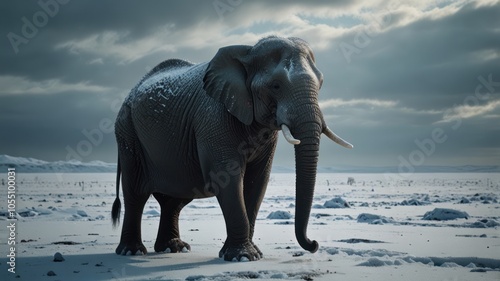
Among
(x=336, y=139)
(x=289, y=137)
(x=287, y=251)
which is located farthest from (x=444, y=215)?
(x=289, y=137)

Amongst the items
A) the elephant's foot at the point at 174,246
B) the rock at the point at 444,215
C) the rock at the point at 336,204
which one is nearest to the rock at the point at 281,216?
the rock at the point at 444,215

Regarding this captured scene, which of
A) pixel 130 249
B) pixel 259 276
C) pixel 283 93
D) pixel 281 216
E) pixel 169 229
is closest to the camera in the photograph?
pixel 259 276

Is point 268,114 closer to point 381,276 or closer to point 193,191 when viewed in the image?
point 193,191

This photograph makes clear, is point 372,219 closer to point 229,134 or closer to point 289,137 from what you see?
point 229,134

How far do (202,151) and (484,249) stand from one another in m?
4.18

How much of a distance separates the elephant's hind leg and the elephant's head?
2631mm

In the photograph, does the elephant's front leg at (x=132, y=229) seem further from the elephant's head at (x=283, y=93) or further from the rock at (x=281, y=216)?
the rock at (x=281, y=216)

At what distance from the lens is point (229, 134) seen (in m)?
8.00

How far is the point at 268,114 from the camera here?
7812 millimetres

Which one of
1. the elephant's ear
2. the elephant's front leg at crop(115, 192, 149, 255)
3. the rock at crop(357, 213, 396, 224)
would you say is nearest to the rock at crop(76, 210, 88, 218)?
the elephant's front leg at crop(115, 192, 149, 255)

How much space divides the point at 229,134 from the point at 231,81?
2.33ft

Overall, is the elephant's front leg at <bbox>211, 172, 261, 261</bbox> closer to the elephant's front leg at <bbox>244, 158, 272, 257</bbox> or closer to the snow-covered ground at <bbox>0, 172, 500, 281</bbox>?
the snow-covered ground at <bbox>0, 172, 500, 281</bbox>

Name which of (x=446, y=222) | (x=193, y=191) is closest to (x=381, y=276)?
(x=193, y=191)

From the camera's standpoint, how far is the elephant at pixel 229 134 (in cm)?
739
